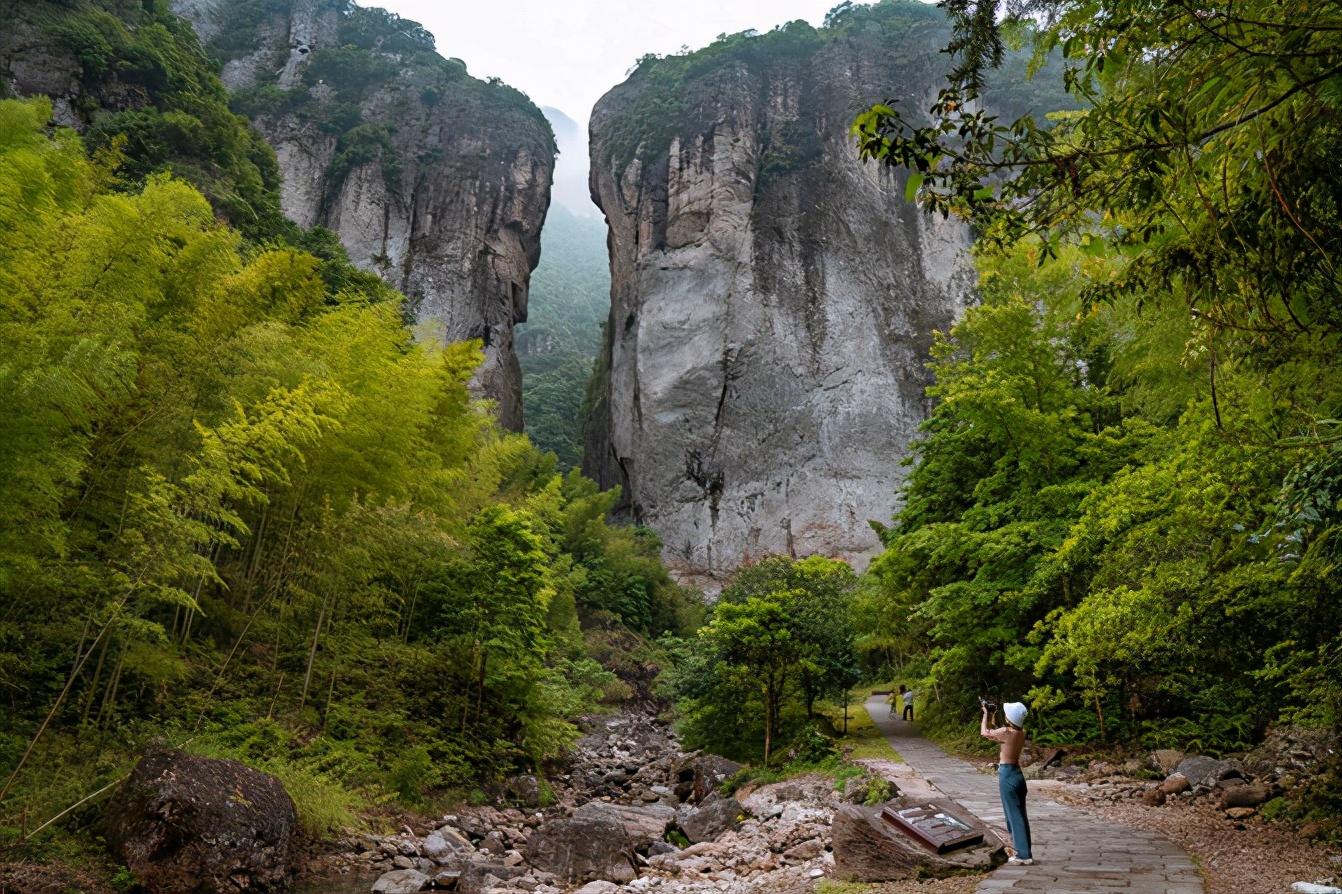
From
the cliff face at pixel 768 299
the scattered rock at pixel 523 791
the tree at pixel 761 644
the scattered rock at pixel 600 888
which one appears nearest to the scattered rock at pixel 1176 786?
the scattered rock at pixel 600 888

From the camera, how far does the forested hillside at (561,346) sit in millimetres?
47281

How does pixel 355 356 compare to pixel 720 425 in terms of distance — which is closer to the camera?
pixel 355 356

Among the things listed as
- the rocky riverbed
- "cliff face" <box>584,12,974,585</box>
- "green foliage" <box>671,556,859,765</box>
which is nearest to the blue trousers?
the rocky riverbed

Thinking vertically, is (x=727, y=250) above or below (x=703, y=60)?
below

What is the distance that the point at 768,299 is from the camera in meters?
36.5

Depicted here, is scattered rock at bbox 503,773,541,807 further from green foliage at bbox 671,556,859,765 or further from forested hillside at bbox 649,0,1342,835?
forested hillside at bbox 649,0,1342,835

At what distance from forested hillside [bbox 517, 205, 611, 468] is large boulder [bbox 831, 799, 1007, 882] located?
39.0 meters

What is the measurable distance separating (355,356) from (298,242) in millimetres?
15214

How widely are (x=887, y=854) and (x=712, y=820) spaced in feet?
15.5

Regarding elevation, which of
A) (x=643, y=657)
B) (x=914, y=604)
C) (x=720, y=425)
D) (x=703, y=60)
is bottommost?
(x=643, y=657)

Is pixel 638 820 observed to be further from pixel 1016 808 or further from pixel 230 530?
pixel 230 530

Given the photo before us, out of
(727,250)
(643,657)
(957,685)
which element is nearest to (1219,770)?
(957,685)

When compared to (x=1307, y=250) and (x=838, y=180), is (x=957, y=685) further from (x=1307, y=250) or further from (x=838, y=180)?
(x=838, y=180)

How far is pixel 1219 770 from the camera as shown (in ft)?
21.7
